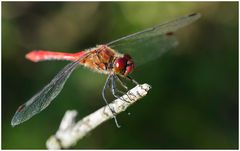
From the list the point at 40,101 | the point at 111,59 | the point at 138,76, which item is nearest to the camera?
the point at 40,101

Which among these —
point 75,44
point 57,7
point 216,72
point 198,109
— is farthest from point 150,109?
point 57,7

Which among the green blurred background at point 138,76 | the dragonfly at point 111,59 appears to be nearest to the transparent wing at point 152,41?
the dragonfly at point 111,59

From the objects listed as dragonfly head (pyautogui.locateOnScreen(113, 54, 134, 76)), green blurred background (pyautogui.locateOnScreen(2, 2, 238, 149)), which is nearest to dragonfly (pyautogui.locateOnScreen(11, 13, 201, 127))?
dragonfly head (pyautogui.locateOnScreen(113, 54, 134, 76))

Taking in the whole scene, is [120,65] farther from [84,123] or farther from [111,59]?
[84,123]

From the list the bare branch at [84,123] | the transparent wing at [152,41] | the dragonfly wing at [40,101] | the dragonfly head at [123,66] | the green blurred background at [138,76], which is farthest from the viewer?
the green blurred background at [138,76]

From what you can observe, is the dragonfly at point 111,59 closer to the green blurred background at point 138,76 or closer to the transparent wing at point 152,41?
the transparent wing at point 152,41

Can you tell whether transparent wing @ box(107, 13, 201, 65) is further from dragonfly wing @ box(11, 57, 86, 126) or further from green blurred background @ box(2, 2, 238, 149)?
dragonfly wing @ box(11, 57, 86, 126)

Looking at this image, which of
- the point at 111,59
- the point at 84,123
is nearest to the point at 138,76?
the point at 111,59
